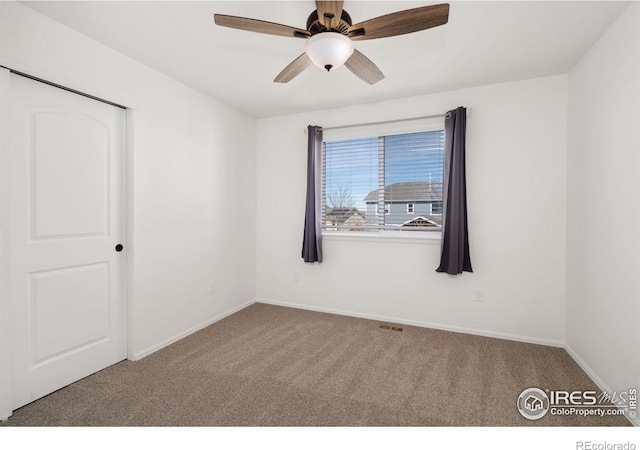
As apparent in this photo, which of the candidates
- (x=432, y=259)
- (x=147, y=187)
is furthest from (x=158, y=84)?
(x=432, y=259)

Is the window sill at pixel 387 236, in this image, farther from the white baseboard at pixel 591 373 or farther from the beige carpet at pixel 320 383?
the white baseboard at pixel 591 373

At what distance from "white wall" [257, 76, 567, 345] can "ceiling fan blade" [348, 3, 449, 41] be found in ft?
5.77

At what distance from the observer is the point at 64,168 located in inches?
84.9

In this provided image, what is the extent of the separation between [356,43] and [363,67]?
14.9 inches

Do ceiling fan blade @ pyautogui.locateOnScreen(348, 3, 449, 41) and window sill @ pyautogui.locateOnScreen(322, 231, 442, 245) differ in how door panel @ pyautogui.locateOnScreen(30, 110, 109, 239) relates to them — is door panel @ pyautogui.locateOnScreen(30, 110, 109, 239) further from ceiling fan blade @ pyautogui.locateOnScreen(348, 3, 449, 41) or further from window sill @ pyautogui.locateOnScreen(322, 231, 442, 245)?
window sill @ pyautogui.locateOnScreen(322, 231, 442, 245)

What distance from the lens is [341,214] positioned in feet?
12.7

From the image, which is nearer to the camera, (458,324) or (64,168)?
(64,168)

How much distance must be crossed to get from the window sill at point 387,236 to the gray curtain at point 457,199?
0.74ft

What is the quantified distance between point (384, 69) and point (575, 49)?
1449 mm

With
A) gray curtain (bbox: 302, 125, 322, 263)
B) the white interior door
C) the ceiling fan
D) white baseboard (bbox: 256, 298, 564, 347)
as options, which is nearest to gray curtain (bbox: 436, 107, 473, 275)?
white baseboard (bbox: 256, 298, 564, 347)

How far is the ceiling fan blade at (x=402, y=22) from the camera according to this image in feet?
4.95

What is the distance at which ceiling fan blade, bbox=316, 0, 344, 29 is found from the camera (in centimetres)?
148

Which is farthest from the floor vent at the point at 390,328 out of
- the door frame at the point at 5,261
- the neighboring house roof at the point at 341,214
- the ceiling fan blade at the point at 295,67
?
the door frame at the point at 5,261
